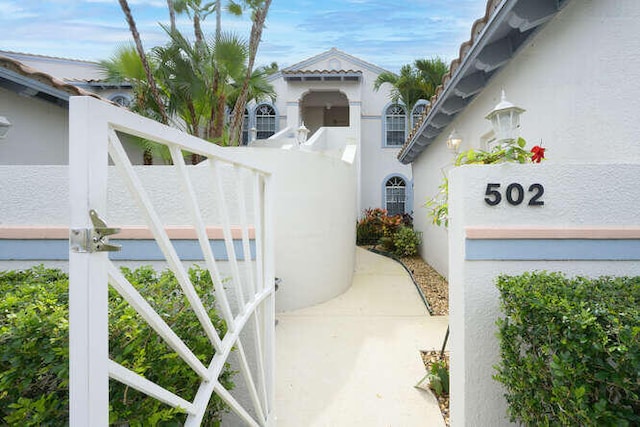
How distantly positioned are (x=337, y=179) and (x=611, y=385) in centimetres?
564

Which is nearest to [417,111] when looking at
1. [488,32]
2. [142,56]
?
[142,56]

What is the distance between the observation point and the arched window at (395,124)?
15.0 metres

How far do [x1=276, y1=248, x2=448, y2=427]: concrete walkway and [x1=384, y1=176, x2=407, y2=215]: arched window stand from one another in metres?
8.54

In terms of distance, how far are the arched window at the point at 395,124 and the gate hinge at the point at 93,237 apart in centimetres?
1489

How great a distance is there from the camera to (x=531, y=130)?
4094mm

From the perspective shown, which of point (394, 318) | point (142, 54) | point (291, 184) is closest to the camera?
point (394, 318)

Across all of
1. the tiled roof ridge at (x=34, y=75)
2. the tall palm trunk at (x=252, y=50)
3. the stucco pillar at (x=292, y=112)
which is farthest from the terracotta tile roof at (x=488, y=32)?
the stucco pillar at (x=292, y=112)

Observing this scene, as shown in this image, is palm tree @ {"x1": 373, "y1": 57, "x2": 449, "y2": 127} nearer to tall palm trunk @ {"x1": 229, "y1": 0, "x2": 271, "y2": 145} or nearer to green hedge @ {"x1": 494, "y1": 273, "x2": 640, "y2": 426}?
tall palm trunk @ {"x1": 229, "y1": 0, "x2": 271, "y2": 145}

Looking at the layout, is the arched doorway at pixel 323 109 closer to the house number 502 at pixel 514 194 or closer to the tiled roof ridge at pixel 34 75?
the tiled roof ridge at pixel 34 75

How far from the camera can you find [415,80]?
43.5ft

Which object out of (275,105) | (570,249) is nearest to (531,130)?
(570,249)

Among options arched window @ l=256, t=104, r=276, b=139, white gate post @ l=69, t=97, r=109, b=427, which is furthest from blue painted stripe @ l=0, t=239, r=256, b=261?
arched window @ l=256, t=104, r=276, b=139

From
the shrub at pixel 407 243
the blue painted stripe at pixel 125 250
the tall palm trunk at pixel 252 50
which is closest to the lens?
the blue painted stripe at pixel 125 250

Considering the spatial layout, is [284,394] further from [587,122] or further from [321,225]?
[587,122]
